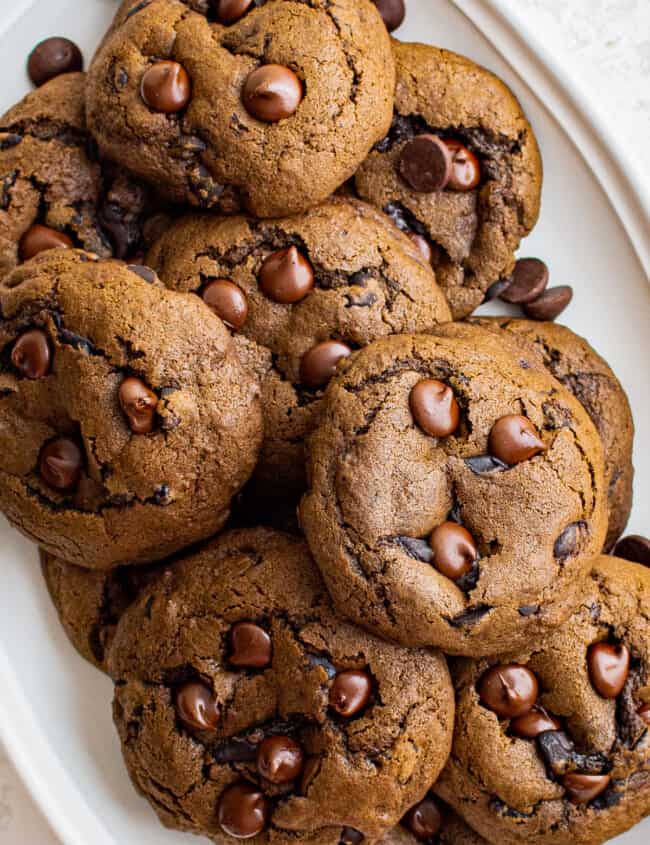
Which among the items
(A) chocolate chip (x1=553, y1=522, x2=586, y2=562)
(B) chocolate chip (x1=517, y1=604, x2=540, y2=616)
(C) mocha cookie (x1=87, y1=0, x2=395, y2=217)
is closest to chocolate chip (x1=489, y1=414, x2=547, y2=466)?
(A) chocolate chip (x1=553, y1=522, x2=586, y2=562)

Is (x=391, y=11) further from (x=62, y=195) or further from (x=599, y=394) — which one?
(x=599, y=394)

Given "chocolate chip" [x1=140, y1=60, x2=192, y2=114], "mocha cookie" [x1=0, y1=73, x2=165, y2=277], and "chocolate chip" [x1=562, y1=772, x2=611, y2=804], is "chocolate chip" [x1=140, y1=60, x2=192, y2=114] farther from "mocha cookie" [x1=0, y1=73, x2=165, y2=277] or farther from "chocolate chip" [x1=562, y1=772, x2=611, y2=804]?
"chocolate chip" [x1=562, y1=772, x2=611, y2=804]

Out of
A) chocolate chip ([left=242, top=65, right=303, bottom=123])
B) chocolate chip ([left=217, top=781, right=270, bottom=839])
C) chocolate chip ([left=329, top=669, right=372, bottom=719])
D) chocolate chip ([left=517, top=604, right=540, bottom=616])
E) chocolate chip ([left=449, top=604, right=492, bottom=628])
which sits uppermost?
chocolate chip ([left=242, top=65, right=303, bottom=123])

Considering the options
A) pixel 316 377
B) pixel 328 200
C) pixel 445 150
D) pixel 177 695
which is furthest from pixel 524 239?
pixel 177 695

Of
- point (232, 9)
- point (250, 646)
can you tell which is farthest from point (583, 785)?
point (232, 9)

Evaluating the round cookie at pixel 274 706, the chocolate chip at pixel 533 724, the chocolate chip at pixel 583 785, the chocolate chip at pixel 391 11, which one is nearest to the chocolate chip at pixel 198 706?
the round cookie at pixel 274 706

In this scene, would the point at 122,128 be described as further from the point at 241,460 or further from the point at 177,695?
the point at 177,695

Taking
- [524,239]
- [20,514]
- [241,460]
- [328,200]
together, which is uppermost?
[524,239]
